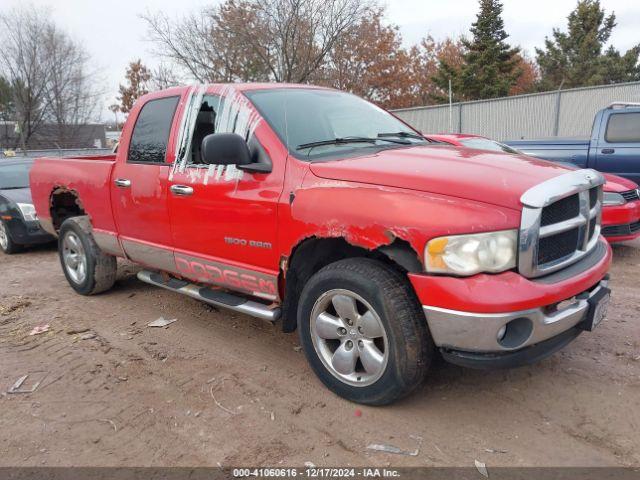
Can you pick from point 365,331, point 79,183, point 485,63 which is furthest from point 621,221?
point 485,63

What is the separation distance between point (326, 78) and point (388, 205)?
2367cm

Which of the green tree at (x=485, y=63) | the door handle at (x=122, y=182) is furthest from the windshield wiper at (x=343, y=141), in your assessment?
the green tree at (x=485, y=63)

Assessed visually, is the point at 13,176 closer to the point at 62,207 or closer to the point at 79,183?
the point at 62,207

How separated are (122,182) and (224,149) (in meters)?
1.68

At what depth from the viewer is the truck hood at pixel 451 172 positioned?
2557 mm

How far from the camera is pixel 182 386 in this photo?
3.30m

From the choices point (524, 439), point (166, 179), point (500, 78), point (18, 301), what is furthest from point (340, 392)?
point (500, 78)

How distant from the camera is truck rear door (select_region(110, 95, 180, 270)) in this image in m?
4.03

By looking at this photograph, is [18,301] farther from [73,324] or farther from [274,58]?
[274,58]

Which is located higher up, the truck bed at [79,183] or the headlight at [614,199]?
the truck bed at [79,183]

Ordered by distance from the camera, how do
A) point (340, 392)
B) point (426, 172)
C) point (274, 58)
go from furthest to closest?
point (274, 58), point (340, 392), point (426, 172)

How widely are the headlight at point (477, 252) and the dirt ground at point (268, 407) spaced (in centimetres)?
92

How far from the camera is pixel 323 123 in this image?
363 centimetres

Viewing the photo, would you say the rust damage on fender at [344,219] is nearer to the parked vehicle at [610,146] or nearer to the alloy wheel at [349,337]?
the alloy wheel at [349,337]
